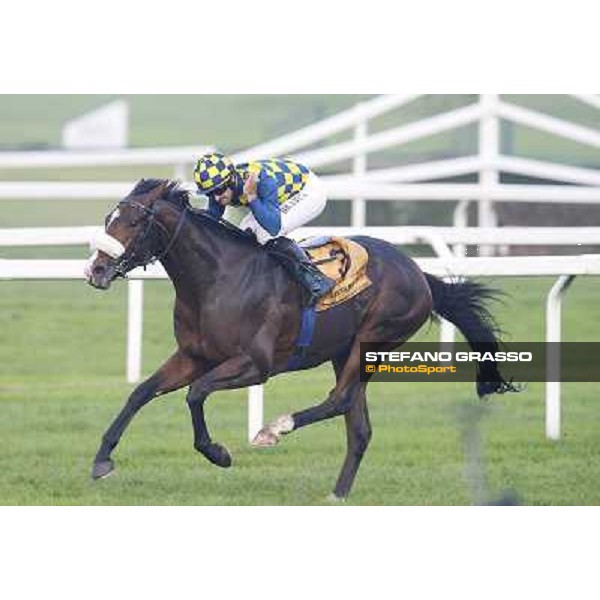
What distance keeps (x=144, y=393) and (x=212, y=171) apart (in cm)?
85

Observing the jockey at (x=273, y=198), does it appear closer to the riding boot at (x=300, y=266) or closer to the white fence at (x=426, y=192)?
the riding boot at (x=300, y=266)

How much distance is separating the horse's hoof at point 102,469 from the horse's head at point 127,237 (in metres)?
0.66

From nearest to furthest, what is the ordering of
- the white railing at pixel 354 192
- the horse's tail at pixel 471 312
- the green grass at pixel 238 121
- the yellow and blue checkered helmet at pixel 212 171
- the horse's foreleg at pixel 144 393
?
the yellow and blue checkered helmet at pixel 212 171
the horse's foreleg at pixel 144 393
the horse's tail at pixel 471 312
the white railing at pixel 354 192
the green grass at pixel 238 121

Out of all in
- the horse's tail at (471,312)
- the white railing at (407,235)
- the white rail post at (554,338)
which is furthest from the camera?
the white railing at (407,235)

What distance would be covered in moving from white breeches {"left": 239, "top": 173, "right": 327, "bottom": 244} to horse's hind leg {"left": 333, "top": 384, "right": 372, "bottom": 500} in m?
0.68

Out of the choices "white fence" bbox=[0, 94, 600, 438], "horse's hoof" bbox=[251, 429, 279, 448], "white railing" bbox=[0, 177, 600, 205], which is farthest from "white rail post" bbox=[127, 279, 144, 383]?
"horse's hoof" bbox=[251, 429, 279, 448]

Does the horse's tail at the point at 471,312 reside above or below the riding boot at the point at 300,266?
below

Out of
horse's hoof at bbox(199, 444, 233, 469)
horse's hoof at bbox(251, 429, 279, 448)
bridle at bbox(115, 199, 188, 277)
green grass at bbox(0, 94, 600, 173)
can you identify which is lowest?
green grass at bbox(0, 94, 600, 173)

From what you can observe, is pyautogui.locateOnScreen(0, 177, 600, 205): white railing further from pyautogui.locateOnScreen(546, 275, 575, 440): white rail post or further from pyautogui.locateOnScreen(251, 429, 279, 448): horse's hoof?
pyautogui.locateOnScreen(251, 429, 279, 448): horse's hoof

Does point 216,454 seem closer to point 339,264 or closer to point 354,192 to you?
point 339,264

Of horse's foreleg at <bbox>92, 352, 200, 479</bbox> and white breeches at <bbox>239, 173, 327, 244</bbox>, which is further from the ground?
white breeches at <bbox>239, 173, 327, 244</bbox>

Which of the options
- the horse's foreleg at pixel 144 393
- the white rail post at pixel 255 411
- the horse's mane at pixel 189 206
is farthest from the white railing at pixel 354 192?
the horse's foreleg at pixel 144 393

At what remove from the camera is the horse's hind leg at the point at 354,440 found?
723 cm

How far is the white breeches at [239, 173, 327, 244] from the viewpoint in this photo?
7.25 m
